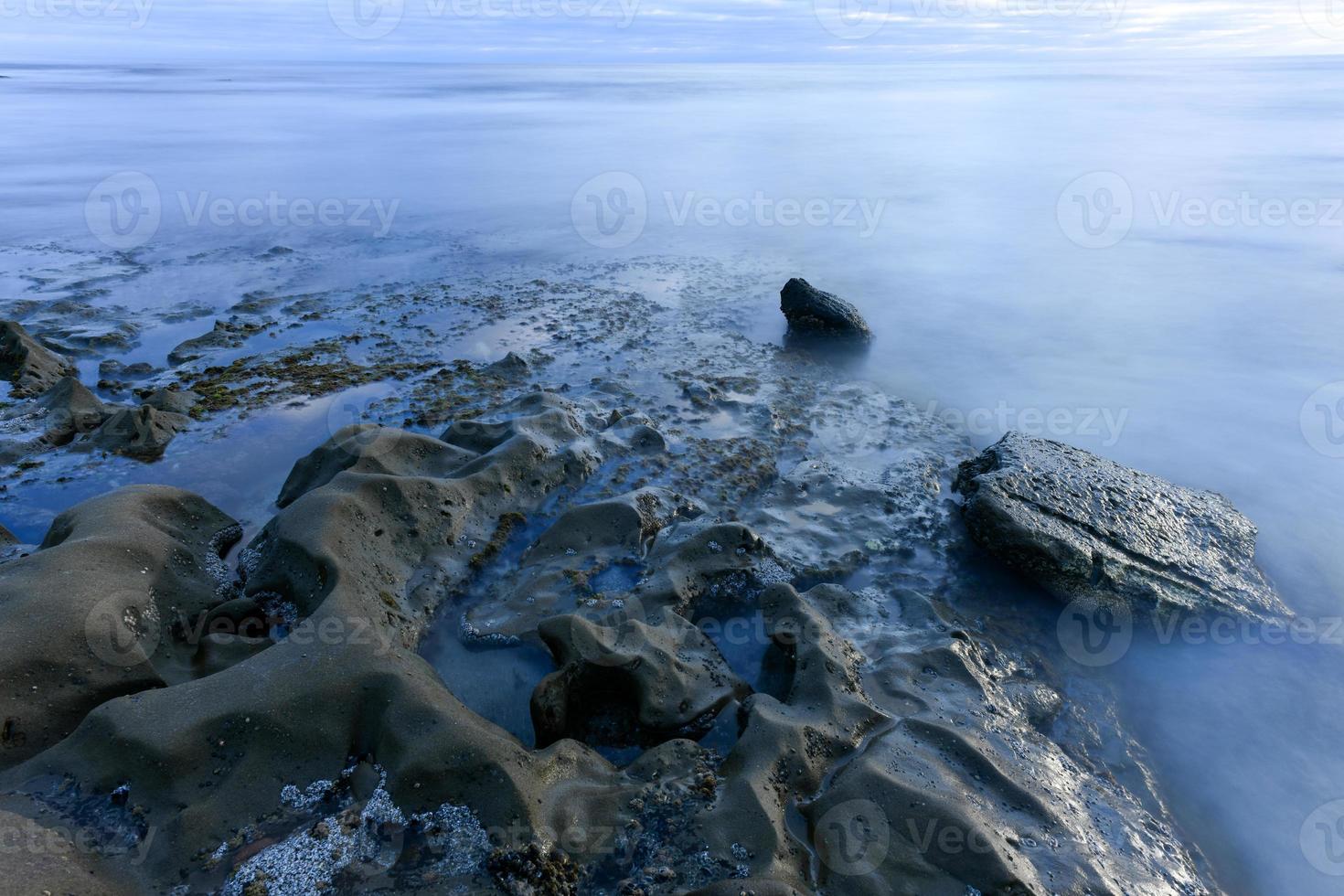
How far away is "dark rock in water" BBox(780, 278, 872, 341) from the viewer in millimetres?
9664

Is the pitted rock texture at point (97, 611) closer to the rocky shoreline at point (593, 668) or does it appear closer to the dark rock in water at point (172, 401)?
the rocky shoreline at point (593, 668)

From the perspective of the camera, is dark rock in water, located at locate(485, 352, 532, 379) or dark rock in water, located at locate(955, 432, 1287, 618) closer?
dark rock in water, located at locate(955, 432, 1287, 618)

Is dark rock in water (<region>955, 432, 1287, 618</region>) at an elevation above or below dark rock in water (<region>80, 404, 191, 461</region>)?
above

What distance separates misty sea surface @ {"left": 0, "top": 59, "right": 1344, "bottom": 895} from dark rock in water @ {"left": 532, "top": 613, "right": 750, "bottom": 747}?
234 cm

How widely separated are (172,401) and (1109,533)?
26.3 ft

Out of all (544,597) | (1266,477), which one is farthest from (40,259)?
(1266,477)

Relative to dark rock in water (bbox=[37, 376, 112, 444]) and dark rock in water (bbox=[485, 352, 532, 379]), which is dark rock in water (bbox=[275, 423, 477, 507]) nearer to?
dark rock in water (bbox=[485, 352, 532, 379])

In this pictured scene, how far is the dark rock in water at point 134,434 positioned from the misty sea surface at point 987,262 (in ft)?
0.99

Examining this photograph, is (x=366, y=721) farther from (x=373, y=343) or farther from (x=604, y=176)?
(x=604, y=176)

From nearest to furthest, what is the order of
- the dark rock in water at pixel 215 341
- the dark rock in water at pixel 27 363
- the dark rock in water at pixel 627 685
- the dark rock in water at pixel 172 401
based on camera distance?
1. the dark rock in water at pixel 627 685
2. the dark rock in water at pixel 172 401
3. the dark rock in water at pixel 27 363
4. the dark rock in water at pixel 215 341

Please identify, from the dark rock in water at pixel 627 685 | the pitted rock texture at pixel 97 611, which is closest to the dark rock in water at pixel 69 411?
the pitted rock texture at pixel 97 611

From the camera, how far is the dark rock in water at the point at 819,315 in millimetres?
→ 9664

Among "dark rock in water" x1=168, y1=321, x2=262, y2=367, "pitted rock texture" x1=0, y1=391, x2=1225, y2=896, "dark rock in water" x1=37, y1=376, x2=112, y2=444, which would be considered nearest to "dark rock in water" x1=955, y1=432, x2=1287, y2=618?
"pitted rock texture" x1=0, y1=391, x2=1225, y2=896

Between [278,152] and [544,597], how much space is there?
84.3 feet
